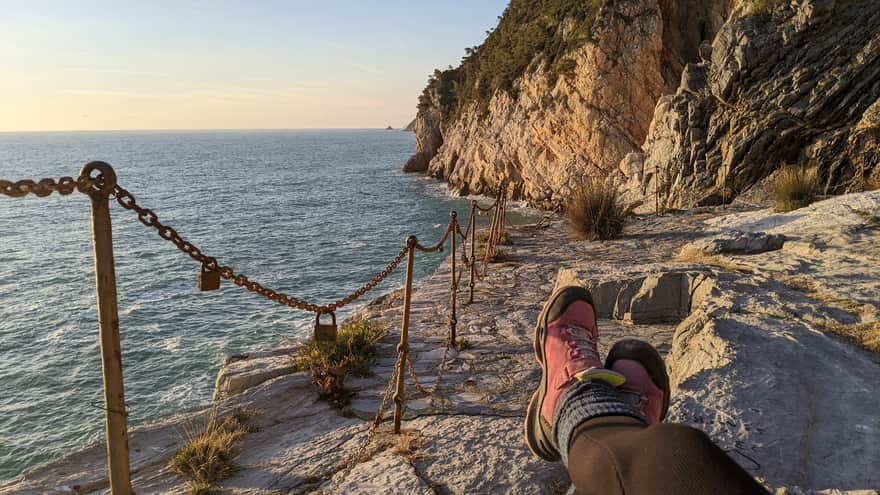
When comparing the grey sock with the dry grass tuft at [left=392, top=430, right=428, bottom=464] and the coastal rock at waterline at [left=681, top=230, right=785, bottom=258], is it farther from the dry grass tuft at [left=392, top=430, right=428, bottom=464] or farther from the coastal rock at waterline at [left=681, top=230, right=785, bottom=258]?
the coastal rock at waterline at [left=681, top=230, right=785, bottom=258]

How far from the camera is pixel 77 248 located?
66.2 ft

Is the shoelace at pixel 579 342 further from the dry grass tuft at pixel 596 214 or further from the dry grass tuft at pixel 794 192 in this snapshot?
the dry grass tuft at pixel 794 192

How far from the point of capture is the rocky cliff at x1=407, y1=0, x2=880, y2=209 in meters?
12.6

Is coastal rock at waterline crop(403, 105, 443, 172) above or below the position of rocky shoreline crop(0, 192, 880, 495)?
above

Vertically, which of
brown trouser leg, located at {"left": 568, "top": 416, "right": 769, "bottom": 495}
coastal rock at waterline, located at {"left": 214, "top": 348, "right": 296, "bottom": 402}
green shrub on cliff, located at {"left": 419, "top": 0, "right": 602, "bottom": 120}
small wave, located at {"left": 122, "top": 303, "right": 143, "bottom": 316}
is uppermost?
green shrub on cliff, located at {"left": 419, "top": 0, "right": 602, "bottom": 120}

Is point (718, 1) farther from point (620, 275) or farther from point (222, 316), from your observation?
point (222, 316)

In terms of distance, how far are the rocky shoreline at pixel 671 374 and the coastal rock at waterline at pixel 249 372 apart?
2cm

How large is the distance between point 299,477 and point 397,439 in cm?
66

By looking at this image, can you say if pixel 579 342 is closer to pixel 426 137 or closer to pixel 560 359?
pixel 560 359

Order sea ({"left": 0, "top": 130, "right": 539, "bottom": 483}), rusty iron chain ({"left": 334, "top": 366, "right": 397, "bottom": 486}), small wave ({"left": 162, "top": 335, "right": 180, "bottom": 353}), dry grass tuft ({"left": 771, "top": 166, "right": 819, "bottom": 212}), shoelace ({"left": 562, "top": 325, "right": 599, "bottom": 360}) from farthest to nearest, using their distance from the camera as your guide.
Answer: small wave ({"left": 162, "top": 335, "right": 180, "bottom": 353})
dry grass tuft ({"left": 771, "top": 166, "right": 819, "bottom": 212})
sea ({"left": 0, "top": 130, "right": 539, "bottom": 483})
rusty iron chain ({"left": 334, "top": 366, "right": 397, "bottom": 486})
shoelace ({"left": 562, "top": 325, "right": 599, "bottom": 360})

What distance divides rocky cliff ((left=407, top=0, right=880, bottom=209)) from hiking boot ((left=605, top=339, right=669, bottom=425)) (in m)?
11.7

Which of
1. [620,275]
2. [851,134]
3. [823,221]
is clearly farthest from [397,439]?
[851,134]

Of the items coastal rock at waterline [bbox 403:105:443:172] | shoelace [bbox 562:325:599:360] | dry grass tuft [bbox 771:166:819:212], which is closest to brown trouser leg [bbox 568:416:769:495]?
shoelace [bbox 562:325:599:360]

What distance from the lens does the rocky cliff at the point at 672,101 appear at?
12602mm
